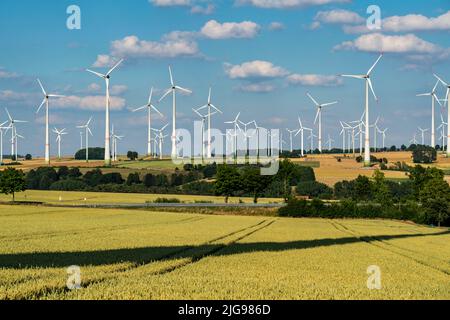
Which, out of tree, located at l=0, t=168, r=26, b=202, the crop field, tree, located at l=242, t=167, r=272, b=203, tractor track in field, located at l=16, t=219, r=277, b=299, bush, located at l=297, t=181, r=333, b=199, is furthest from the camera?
bush, located at l=297, t=181, r=333, b=199

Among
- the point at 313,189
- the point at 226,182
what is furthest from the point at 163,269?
the point at 313,189

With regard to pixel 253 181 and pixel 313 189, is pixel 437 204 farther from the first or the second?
pixel 313 189

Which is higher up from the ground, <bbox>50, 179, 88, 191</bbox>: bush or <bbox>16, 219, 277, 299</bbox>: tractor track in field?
<bbox>16, 219, 277, 299</bbox>: tractor track in field

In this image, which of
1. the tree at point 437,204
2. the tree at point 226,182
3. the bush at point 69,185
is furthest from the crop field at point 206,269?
the bush at point 69,185

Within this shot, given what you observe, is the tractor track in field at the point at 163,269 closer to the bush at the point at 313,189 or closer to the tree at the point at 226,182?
the tree at the point at 226,182

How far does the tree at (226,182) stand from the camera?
5812 inches

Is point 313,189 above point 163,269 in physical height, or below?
below

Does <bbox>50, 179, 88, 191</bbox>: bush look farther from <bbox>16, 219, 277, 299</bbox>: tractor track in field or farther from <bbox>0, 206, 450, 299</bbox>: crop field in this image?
<bbox>16, 219, 277, 299</bbox>: tractor track in field

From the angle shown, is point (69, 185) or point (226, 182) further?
point (69, 185)

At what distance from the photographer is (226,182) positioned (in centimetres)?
14738

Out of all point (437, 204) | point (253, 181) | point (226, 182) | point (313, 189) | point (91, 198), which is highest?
point (253, 181)

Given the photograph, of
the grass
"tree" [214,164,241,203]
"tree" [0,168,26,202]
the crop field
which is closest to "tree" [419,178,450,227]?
the grass

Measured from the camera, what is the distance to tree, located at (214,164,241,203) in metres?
148

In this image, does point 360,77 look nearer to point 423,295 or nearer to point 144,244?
point 144,244
